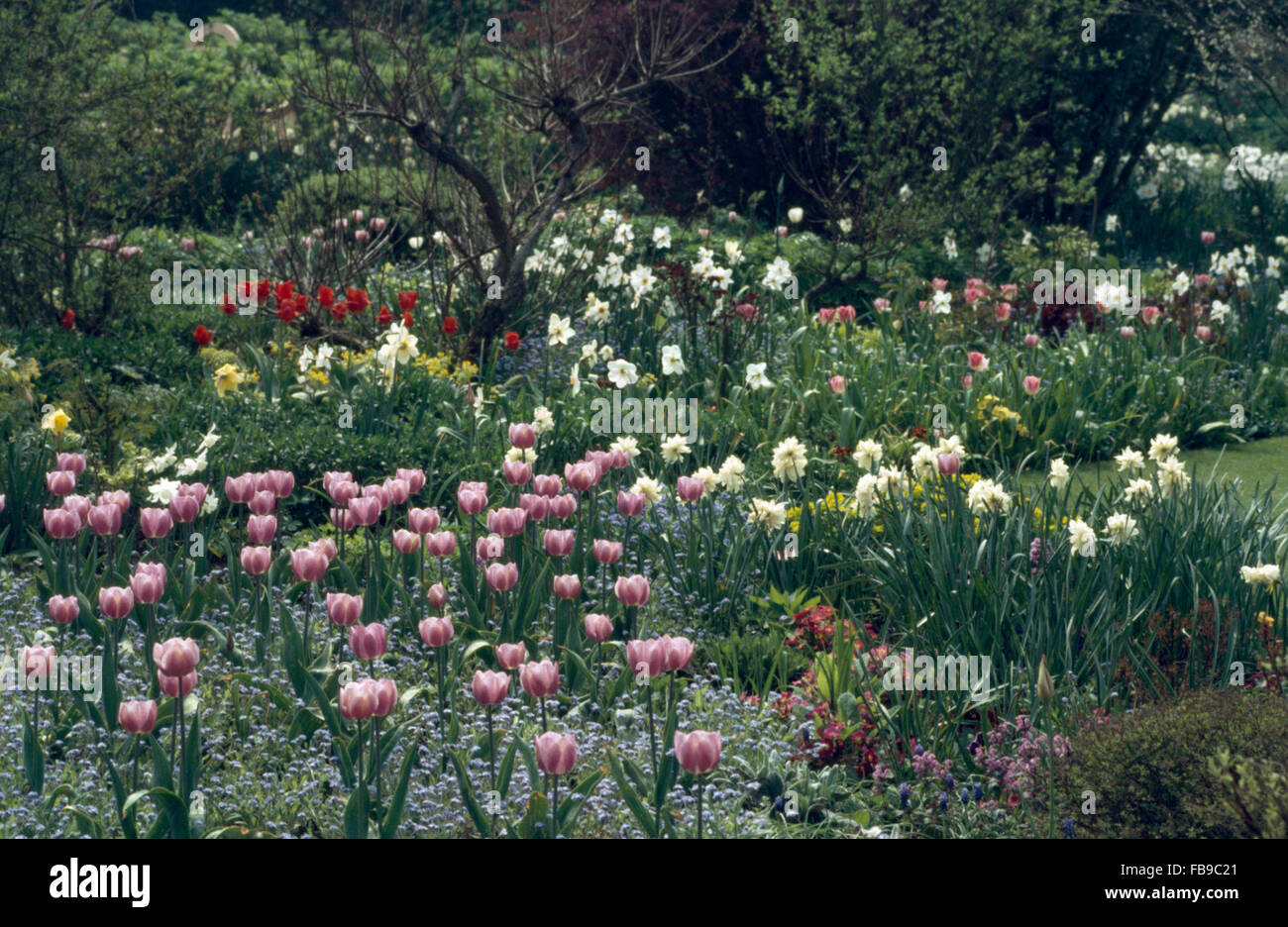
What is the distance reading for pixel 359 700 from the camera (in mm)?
2791

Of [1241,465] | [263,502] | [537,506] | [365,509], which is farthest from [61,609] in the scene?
[1241,465]

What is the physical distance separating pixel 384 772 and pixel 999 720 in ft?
5.97

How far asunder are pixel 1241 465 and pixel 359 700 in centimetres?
575

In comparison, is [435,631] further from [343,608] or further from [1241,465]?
[1241,465]

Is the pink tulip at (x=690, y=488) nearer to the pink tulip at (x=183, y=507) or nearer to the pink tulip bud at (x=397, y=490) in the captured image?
the pink tulip bud at (x=397, y=490)

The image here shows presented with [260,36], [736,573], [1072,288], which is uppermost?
[260,36]

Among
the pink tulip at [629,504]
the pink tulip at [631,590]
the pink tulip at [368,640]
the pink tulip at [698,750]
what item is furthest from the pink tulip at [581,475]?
the pink tulip at [698,750]

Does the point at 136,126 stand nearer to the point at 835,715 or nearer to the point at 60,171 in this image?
the point at 60,171

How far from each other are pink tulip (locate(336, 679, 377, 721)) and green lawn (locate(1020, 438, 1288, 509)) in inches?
173

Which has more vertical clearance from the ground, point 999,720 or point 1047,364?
point 1047,364

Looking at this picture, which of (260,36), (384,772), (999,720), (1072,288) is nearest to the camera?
(384,772)

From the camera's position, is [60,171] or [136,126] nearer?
[60,171]

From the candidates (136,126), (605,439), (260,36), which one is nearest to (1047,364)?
(605,439)

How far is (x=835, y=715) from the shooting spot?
3.90 m
